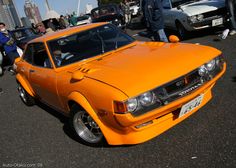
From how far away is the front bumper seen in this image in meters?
3.07

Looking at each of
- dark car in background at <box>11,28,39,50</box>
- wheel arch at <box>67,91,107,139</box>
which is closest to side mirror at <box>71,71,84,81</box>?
wheel arch at <box>67,91,107,139</box>

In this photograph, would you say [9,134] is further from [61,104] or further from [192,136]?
[192,136]

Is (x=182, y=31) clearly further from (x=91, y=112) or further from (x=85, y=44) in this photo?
(x=91, y=112)

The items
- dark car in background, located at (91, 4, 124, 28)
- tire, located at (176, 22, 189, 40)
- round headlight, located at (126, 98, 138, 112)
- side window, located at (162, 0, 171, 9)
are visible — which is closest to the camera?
round headlight, located at (126, 98, 138, 112)

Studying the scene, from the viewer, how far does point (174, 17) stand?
9.66 m

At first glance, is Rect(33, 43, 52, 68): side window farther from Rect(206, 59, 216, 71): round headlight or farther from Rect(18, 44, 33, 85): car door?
Rect(206, 59, 216, 71): round headlight

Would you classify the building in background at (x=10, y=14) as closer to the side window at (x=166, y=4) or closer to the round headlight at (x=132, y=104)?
the side window at (x=166, y=4)

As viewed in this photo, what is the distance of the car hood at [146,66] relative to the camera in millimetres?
3138

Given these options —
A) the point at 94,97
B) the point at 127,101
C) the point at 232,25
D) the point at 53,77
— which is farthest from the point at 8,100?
the point at 232,25

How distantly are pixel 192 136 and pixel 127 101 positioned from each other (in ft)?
3.60

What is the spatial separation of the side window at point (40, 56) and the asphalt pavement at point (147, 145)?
1.01 metres

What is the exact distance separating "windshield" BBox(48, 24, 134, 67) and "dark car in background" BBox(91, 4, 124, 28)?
10.2 metres

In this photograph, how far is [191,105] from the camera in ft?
11.3

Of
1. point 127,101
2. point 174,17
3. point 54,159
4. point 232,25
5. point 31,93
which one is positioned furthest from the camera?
point 174,17
